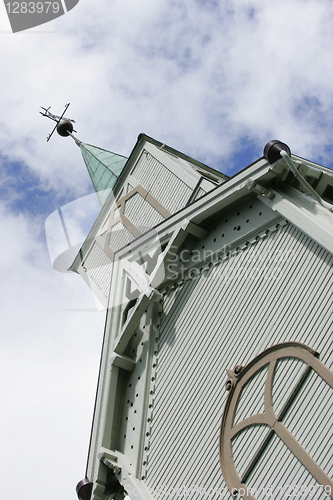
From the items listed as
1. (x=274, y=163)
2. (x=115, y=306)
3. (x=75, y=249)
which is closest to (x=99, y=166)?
(x=75, y=249)

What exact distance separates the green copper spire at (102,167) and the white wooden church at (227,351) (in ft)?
31.9

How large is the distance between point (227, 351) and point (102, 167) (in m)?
17.5

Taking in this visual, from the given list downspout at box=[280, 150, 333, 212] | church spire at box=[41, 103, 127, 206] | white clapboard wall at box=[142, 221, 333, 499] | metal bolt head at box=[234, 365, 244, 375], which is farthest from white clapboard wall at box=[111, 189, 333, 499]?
church spire at box=[41, 103, 127, 206]

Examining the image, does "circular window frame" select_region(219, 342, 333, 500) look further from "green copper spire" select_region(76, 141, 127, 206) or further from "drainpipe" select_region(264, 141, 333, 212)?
"green copper spire" select_region(76, 141, 127, 206)

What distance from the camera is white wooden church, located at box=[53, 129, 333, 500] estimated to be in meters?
7.49

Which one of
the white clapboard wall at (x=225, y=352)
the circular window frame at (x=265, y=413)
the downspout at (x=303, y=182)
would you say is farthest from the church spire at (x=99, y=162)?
the circular window frame at (x=265, y=413)

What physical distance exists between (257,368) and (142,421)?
3428 millimetres

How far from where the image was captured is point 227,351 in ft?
30.3

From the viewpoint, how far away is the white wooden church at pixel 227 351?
24.6 feet

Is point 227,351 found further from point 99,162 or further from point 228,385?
point 99,162

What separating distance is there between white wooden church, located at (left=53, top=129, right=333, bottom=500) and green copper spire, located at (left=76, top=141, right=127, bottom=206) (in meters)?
9.71

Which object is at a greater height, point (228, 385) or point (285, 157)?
point (285, 157)

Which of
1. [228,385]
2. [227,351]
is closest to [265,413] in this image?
[228,385]

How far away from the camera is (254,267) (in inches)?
379
